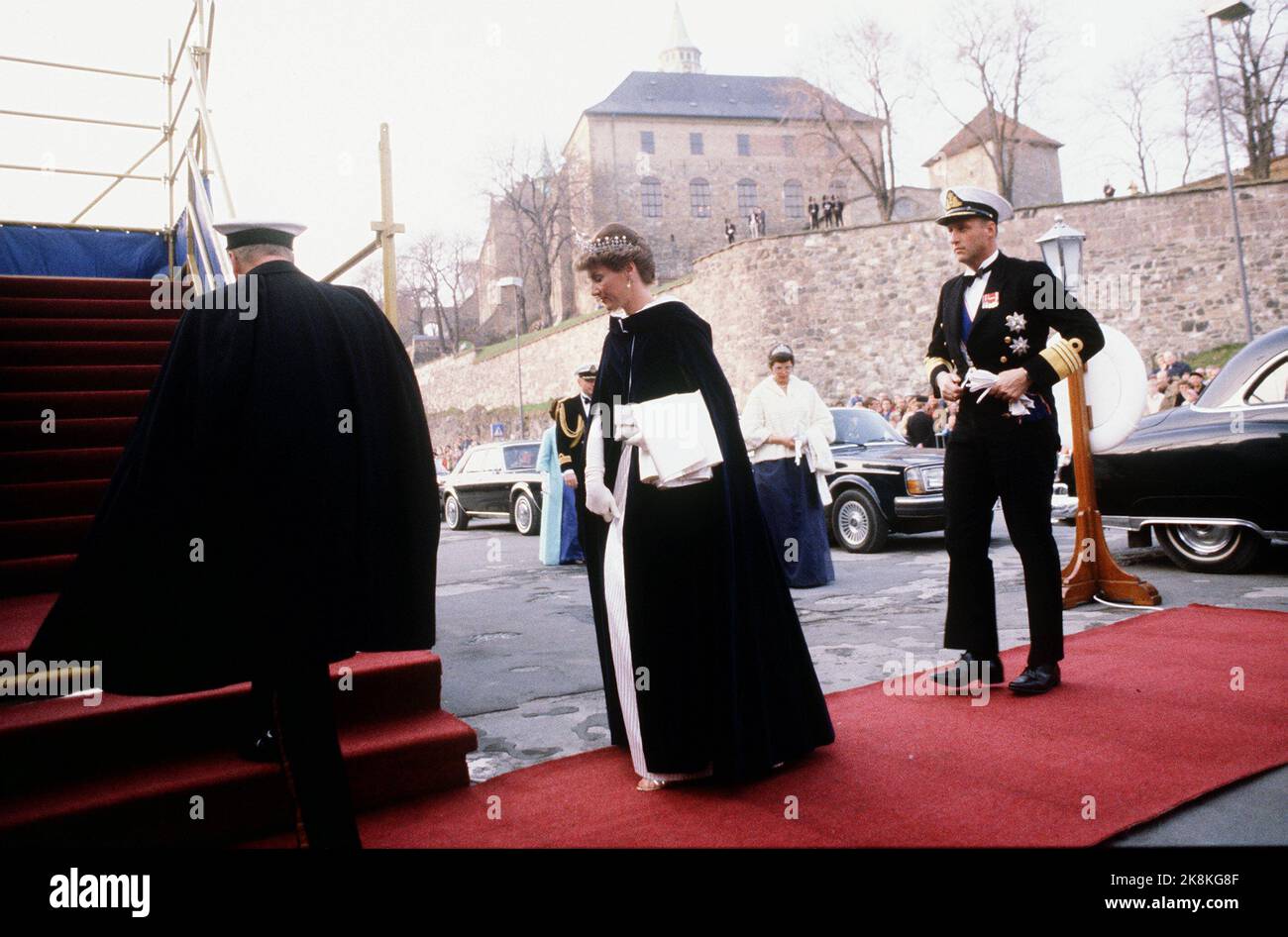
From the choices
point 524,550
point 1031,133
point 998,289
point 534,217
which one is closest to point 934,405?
point 524,550

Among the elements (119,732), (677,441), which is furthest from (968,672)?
(119,732)

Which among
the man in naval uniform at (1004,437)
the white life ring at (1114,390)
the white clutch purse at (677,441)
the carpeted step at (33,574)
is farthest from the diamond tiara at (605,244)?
the white life ring at (1114,390)

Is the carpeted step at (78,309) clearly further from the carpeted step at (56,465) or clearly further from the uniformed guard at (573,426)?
the uniformed guard at (573,426)

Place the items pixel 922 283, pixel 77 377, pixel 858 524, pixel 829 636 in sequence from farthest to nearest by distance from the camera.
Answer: pixel 922 283 → pixel 858 524 → pixel 829 636 → pixel 77 377

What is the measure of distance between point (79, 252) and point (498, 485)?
8.00m

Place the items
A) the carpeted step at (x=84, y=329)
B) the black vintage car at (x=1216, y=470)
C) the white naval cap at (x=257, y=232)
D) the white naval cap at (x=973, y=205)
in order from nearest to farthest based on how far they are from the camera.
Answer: the white naval cap at (x=257, y=232) → the white naval cap at (x=973, y=205) → the carpeted step at (x=84, y=329) → the black vintage car at (x=1216, y=470)

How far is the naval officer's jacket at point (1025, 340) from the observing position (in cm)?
396

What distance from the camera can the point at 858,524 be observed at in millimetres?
9680

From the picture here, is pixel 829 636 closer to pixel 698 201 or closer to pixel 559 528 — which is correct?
pixel 559 528

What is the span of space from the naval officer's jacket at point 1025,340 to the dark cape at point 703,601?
1.32 m

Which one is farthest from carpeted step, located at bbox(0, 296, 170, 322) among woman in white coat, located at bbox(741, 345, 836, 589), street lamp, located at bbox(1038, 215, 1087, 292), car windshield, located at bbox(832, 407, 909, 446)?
street lamp, located at bbox(1038, 215, 1087, 292)

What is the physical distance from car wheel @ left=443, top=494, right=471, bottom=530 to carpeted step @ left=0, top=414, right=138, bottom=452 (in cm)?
1188

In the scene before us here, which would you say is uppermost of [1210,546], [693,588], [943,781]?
[693,588]

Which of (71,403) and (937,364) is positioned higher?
(71,403)
